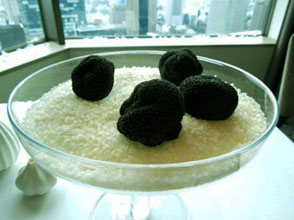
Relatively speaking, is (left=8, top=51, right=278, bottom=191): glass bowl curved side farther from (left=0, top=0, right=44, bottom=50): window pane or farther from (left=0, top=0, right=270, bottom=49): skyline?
(left=0, top=0, right=270, bottom=49): skyline

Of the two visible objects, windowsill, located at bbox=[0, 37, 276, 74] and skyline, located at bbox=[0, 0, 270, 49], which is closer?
windowsill, located at bbox=[0, 37, 276, 74]

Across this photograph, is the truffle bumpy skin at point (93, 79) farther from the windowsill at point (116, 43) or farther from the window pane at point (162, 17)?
the window pane at point (162, 17)

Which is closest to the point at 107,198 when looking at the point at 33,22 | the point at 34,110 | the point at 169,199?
the point at 169,199

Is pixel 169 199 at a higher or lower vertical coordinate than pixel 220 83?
lower

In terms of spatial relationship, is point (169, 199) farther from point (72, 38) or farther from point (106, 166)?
point (72, 38)

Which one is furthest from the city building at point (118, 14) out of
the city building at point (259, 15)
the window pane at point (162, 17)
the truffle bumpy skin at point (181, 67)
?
the truffle bumpy skin at point (181, 67)

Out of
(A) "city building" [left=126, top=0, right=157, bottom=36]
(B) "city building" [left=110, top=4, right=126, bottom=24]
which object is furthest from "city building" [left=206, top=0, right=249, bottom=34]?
(B) "city building" [left=110, top=4, right=126, bottom=24]
